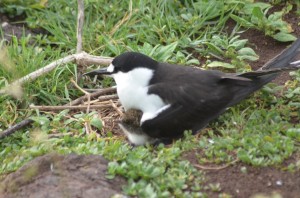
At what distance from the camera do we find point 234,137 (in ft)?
17.2

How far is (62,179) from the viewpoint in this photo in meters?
4.64

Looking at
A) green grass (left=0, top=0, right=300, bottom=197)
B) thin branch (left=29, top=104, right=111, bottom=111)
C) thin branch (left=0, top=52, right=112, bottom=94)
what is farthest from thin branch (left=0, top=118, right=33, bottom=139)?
thin branch (left=0, top=52, right=112, bottom=94)

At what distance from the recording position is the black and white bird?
18.4 feet

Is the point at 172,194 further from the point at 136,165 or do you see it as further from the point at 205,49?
the point at 205,49

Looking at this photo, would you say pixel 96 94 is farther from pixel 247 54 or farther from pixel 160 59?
pixel 247 54

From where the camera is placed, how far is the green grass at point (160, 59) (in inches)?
192

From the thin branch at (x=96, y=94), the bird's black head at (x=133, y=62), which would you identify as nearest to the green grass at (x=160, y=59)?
Answer: the thin branch at (x=96, y=94)

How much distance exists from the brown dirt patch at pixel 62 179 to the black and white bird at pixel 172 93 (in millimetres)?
815

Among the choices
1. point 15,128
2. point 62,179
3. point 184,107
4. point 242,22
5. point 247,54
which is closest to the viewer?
point 62,179

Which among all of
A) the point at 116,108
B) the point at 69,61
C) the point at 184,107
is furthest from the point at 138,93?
the point at 69,61

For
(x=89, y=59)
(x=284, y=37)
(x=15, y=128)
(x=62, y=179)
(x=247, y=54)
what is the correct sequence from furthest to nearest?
(x=284, y=37), (x=247, y=54), (x=89, y=59), (x=15, y=128), (x=62, y=179)

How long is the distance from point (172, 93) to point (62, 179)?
1313 millimetres

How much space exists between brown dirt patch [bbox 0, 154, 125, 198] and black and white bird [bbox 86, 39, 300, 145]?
2.67 ft

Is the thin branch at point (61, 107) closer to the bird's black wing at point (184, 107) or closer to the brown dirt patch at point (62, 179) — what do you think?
the bird's black wing at point (184, 107)
